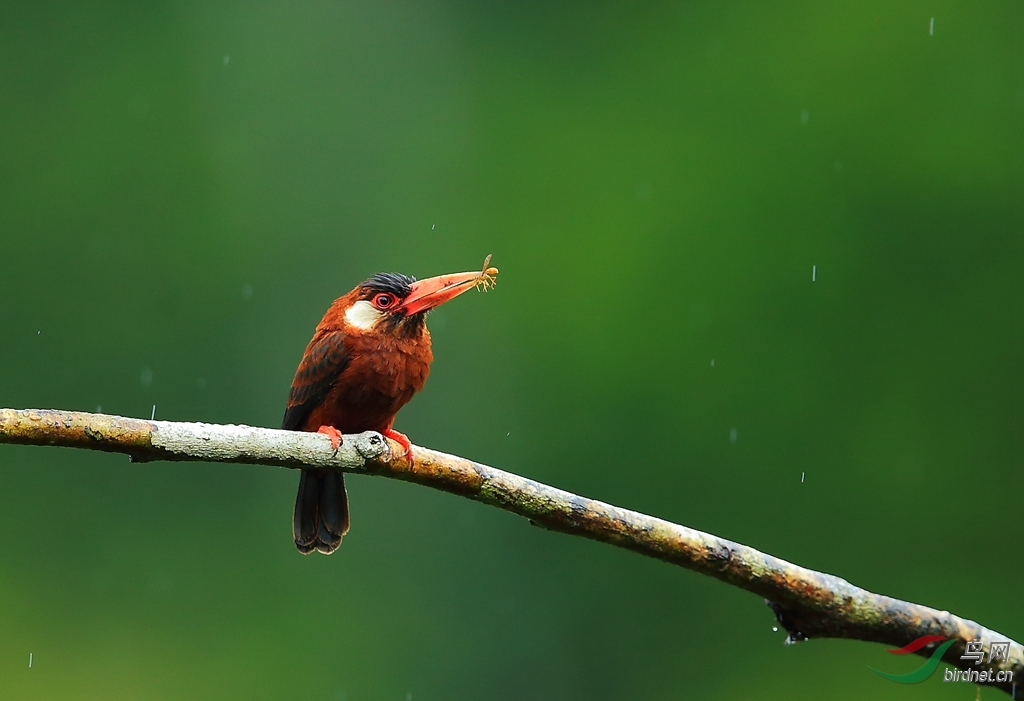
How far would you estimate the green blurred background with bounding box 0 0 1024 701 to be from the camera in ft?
32.2

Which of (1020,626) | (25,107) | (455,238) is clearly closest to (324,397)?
(1020,626)

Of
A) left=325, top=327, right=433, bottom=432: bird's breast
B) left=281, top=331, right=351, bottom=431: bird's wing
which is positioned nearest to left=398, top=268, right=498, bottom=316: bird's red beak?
left=325, top=327, right=433, bottom=432: bird's breast

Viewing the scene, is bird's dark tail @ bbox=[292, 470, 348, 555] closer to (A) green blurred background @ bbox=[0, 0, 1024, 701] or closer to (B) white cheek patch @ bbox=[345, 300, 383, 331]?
(B) white cheek patch @ bbox=[345, 300, 383, 331]

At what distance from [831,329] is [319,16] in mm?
7822

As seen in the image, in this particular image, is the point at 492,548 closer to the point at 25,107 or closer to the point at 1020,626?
the point at 1020,626

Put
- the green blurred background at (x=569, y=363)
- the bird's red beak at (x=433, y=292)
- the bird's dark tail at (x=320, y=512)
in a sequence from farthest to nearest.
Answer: the green blurred background at (x=569, y=363), the bird's dark tail at (x=320, y=512), the bird's red beak at (x=433, y=292)

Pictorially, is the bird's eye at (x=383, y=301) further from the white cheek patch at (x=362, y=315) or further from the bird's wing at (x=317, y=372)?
the bird's wing at (x=317, y=372)

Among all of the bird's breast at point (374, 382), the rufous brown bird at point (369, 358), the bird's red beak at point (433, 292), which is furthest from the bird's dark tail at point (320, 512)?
the bird's red beak at point (433, 292)

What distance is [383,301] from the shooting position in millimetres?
3840

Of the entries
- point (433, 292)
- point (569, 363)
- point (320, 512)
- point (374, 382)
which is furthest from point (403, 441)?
point (569, 363)

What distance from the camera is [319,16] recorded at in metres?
15.1

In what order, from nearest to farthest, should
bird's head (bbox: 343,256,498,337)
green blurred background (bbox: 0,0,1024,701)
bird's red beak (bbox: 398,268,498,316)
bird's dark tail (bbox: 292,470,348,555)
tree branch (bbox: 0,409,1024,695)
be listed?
1. tree branch (bbox: 0,409,1024,695)
2. bird's red beak (bbox: 398,268,498,316)
3. bird's head (bbox: 343,256,498,337)
4. bird's dark tail (bbox: 292,470,348,555)
5. green blurred background (bbox: 0,0,1024,701)

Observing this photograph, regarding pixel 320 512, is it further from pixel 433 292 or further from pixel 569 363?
pixel 569 363

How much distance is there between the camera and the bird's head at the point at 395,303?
3.74 m
